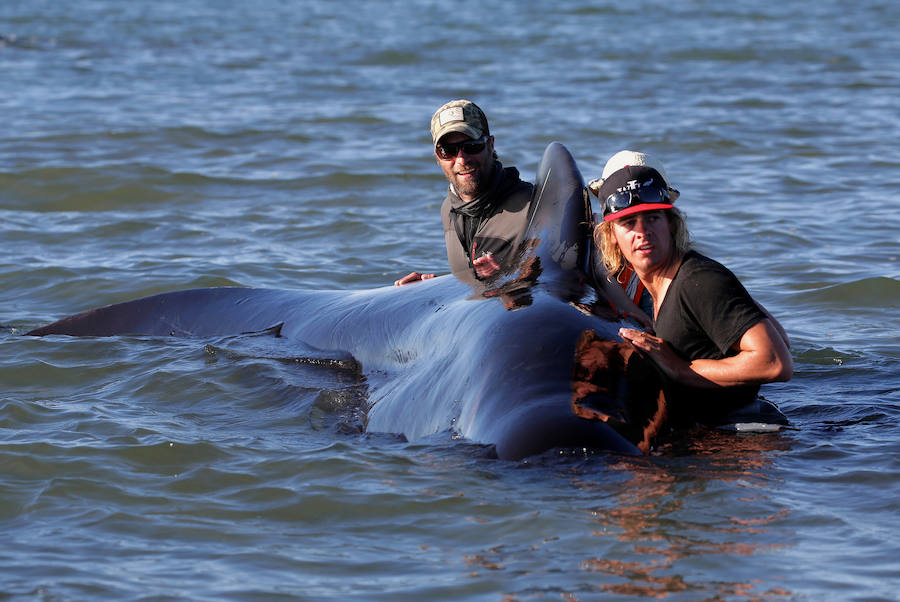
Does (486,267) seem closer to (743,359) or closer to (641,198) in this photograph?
(641,198)

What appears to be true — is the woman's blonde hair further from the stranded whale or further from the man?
the man

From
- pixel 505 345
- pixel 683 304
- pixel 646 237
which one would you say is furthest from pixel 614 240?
pixel 505 345

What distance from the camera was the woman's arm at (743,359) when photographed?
502 cm

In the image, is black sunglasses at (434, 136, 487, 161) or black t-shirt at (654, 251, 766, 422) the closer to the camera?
black t-shirt at (654, 251, 766, 422)

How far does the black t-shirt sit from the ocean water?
0.23 m

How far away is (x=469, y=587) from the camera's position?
4172mm

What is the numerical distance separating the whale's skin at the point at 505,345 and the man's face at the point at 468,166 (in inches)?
33.6

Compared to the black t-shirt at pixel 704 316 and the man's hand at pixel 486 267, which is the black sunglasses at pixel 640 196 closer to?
the black t-shirt at pixel 704 316

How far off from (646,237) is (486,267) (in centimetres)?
112

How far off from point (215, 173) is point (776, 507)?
32.9 feet

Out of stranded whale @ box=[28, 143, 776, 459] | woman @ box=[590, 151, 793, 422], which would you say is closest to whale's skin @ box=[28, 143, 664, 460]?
stranded whale @ box=[28, 143, 776, 459]

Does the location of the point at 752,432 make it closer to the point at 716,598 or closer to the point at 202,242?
the point at 716,598

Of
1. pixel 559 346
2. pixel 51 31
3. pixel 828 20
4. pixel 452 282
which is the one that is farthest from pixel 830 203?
pixel 51 31

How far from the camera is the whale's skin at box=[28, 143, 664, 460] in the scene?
479 centimetres
